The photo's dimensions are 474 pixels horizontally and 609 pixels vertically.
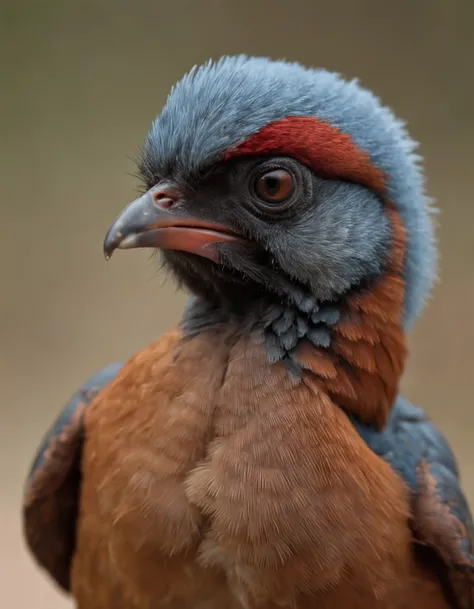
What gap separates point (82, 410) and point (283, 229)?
0.62m

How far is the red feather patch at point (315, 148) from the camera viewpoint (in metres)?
1.08

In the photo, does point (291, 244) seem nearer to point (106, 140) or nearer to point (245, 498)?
point (245, 498)

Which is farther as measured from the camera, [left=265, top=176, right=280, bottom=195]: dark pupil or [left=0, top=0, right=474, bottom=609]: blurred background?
[left=0, top=0, right=474, bottom=609]: blurred background

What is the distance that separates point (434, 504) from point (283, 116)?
0.73m

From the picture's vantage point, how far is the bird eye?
43.3 inches

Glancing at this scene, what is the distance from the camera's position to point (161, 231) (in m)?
1.11

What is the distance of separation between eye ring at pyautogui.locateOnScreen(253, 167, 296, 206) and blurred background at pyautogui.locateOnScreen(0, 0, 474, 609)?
1.35 meters

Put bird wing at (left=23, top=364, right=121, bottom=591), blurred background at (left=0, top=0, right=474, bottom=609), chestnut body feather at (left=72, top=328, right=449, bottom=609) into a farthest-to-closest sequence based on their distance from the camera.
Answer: blurred background at (left=0, top=0, right=474, bottom=609) < bird wing at (left=23, top=364, right=121, bottom=591) < chestnut body feather at (left=72, top=328, right=449, bottom=609)

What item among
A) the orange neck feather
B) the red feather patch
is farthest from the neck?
the red feather patch

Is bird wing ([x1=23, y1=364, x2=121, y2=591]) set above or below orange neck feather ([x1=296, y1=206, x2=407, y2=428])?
below

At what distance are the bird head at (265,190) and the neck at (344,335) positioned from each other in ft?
0.05

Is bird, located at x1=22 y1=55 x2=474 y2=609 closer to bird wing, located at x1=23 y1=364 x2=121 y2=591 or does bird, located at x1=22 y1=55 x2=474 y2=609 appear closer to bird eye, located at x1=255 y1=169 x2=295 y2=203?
bird eye, located at x1=255 y1=169 x2=295 y2=203

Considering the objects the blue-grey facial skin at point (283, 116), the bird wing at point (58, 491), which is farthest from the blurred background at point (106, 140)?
the blue-grey facial skin at point (283, 116)

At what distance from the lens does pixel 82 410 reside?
1463 millimetres
